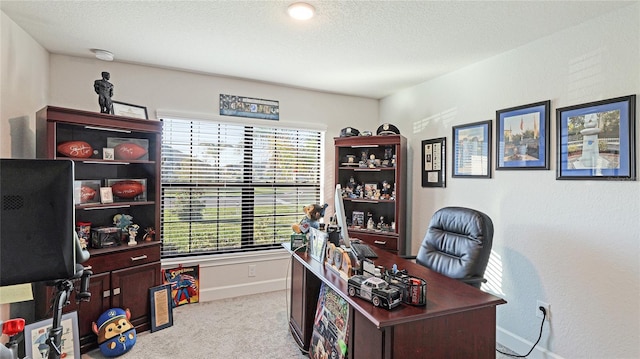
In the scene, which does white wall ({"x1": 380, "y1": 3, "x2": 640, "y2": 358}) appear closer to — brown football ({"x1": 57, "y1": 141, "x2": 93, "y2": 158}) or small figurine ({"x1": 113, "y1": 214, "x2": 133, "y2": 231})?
small figurine ({"x1": 113, "y1": 214, "x2": 133, "y2": 231})

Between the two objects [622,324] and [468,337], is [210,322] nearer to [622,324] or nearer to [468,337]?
[468,337]

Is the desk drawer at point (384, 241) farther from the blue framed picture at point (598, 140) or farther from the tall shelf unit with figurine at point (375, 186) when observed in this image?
the blue framed picture at point (598, 140)

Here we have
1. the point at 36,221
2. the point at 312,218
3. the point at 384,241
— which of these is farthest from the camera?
the point at 384,241

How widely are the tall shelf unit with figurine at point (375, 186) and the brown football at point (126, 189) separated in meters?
2.12

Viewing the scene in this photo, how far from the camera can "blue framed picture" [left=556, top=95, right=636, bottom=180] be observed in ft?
6.21

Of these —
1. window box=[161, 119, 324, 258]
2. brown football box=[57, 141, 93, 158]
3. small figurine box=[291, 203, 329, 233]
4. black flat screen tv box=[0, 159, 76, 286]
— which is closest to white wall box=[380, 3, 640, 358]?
small figurine box=[291, 203, 329, 233]

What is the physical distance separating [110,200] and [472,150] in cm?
332

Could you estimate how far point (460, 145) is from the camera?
3.08 metres

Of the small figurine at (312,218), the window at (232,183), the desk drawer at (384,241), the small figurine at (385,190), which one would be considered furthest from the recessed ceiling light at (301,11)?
the desk drawer at (384,241)

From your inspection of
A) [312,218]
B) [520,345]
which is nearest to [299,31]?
[312,218]

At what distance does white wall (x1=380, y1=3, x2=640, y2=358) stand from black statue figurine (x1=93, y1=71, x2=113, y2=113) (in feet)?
10.6

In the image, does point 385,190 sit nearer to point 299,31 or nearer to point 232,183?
point 232,183

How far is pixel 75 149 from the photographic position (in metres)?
2.48

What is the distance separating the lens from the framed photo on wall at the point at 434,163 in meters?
3.28
